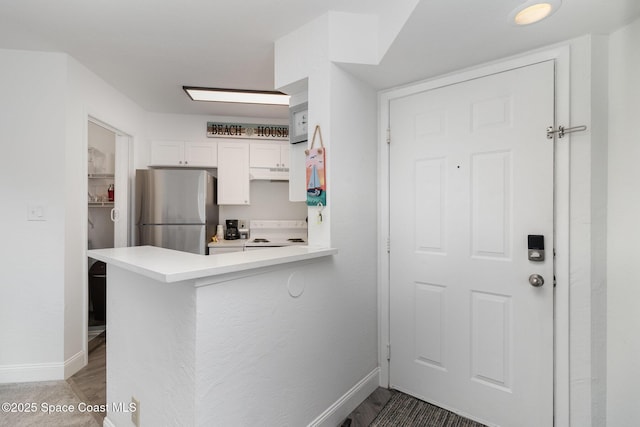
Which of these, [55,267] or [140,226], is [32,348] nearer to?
[55,267]

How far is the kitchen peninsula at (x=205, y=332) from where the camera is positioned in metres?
1.09

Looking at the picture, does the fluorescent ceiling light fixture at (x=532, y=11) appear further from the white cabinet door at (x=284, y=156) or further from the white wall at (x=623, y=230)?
the white cabinet door at (x=284, y=156)

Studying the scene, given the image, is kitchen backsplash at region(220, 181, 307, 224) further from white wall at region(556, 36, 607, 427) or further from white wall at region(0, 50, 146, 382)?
white wall at region(556, 36, 607, 427)

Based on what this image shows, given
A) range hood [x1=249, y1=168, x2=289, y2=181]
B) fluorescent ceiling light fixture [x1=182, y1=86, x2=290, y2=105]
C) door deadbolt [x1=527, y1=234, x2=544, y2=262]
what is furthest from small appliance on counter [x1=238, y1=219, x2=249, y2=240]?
door deadbolt [x1=527, y1=234, x2=544, y2=262]

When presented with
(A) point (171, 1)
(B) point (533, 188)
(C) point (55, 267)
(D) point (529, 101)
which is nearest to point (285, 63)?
(A) point (171, 1)

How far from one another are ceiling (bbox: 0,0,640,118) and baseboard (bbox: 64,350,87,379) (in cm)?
232

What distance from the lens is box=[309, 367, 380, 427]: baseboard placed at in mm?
1641

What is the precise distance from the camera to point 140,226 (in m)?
3.18

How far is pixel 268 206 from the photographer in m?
4.00

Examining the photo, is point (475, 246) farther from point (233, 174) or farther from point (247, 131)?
point (247, 131)

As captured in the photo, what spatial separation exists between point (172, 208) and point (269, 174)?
3.89 feet

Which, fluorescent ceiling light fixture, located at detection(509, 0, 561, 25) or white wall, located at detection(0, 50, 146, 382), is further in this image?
white wall, located at detection(0, 50, 146, 382)

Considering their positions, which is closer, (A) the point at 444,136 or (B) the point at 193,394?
(B) the point at 193,394

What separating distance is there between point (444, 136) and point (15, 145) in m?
3.04
